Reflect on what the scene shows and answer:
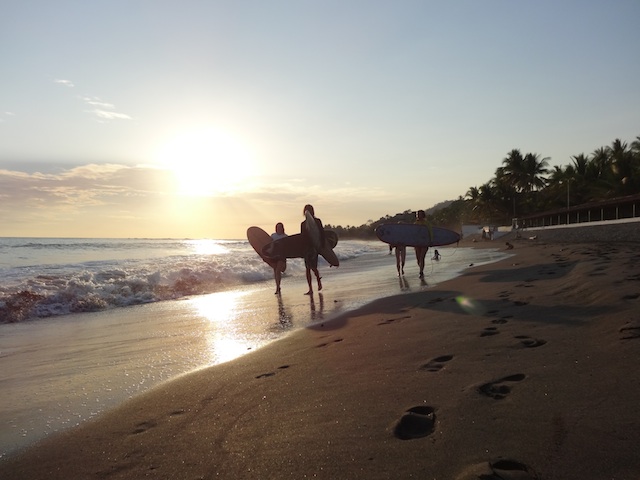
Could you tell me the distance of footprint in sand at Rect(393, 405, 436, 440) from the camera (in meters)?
2.32

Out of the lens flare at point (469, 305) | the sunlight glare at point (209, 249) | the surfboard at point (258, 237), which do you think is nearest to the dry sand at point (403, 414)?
the lens flare at point (469, 305)

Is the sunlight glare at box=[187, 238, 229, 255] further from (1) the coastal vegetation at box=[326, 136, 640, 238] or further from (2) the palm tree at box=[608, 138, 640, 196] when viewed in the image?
(2) the palm tree at box=[608, 138, 640, 196]

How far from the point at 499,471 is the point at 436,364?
161cm

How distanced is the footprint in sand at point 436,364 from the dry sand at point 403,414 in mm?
16

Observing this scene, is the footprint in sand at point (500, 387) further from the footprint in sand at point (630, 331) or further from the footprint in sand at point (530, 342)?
the footprint in sand at point (630, 331)

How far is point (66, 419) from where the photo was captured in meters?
3.22

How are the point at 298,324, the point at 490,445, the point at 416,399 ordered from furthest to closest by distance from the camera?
the point at 298,324
the point at 416,399
the point at 490,445

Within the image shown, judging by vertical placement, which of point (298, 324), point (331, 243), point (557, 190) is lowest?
point (298, 324)

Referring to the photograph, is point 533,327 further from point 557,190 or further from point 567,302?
point 557,190

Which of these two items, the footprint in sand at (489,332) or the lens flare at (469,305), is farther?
the lens flare at (469,305)

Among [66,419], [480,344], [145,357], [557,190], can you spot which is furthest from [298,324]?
[557,190]

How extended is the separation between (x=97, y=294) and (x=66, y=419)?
828 cm

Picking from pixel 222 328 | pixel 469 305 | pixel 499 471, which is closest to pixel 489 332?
pixel 469 305

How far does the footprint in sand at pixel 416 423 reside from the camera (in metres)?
2.32
